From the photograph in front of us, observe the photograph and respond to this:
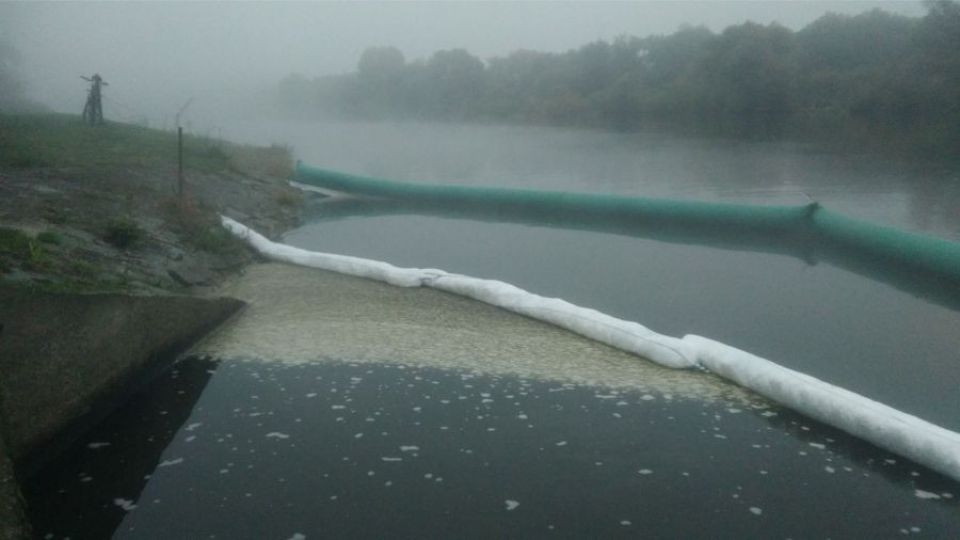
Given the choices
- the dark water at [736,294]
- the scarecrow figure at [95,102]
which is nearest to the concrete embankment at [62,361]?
the dark water at [736,294]

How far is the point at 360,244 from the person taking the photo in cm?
1012

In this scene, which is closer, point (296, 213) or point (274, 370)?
point (274, 370)

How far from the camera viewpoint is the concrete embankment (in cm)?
325

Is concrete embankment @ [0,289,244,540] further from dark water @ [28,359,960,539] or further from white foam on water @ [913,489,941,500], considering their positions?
white foam on water @ [913,489,941,500]

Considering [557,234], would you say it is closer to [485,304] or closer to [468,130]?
[485,304]

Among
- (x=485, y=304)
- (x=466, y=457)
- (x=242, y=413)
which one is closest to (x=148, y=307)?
(x=242, y=413)

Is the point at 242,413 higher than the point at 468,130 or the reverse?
the reverse

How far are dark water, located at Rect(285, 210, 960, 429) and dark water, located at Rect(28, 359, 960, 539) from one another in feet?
4.44

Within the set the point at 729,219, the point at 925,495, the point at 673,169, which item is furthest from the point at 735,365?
the point at 673,169

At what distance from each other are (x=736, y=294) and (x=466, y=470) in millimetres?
4567

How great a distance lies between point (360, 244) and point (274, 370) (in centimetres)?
559

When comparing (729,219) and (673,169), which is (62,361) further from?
(673,169)

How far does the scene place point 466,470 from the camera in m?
3.41

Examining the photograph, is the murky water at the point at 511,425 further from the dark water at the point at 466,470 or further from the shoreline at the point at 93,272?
the shoreline at the point at 93,272
